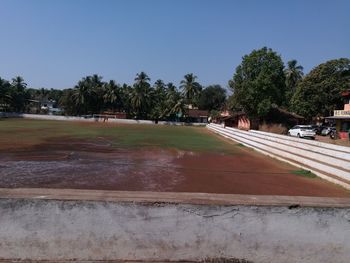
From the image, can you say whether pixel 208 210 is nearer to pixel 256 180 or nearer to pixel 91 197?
pixel 91 197

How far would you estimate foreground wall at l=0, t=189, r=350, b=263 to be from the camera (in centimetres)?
376

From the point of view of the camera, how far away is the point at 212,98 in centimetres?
13238

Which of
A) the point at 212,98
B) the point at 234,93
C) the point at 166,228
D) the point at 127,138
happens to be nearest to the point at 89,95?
the point at 212,98

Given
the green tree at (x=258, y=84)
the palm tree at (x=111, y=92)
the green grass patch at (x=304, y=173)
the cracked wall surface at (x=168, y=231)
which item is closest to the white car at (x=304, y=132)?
the green tree at (x=258, y=84)

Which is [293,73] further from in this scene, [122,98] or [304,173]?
[304,173]

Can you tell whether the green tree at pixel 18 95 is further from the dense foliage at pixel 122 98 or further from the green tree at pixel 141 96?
the green tree at pixel 141 96

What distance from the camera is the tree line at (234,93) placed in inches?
2638

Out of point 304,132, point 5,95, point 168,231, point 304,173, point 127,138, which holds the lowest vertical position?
point 127,138

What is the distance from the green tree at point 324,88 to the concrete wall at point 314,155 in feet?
169

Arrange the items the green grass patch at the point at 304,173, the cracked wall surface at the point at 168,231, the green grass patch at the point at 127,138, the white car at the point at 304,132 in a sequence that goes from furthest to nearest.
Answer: the white car at the point at 304,132
the green grass patch at the point at 127,138
the green grass patch at the point at 304,173
the cracked wall surface at the point at 168,231

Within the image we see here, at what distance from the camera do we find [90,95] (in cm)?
11594

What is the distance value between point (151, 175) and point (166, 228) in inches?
340

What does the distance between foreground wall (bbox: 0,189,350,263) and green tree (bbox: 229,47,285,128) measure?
205ft

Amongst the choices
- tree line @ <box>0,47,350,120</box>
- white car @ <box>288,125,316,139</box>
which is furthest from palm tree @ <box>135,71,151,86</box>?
white car @ <box>288,125,316,139</box>
